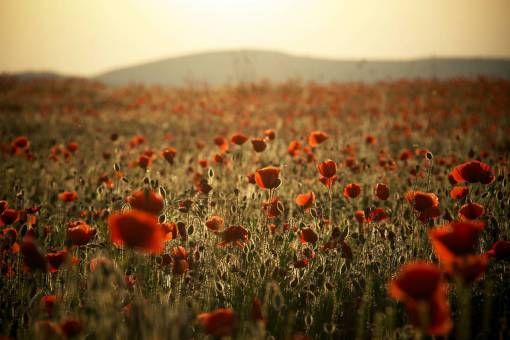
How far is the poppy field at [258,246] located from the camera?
48.0 inches

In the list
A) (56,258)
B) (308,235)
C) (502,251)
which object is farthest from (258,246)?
(502,251)

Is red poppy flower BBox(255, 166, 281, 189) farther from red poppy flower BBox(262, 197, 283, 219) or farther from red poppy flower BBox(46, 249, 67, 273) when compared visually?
red poppy flower BBox(46, 249, 67, 273)

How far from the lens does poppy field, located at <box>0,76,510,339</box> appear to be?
1.22m

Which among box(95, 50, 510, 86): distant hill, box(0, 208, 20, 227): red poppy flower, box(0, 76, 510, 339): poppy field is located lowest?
box(0, 76, 510, 339): poppy field

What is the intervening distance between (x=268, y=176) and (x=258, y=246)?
0.48 m

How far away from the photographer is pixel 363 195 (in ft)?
12.1

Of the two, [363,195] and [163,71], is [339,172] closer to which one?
[363,195]

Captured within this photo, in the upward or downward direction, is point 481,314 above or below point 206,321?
below

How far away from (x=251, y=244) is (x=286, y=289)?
0.32m

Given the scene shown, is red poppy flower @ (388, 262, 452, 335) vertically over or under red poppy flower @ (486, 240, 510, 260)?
over

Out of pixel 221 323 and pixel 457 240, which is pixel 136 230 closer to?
pixel 221 323

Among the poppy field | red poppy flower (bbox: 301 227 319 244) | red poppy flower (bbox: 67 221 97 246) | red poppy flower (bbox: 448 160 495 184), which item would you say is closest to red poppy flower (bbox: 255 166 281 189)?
the poppy field

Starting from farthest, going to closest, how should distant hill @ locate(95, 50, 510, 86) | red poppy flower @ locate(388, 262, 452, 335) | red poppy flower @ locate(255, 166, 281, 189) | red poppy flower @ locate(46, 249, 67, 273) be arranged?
distant hill @ locate(95, 50, 510, 86) → red poppy flower @ locate(255, 166, 281, 189) → red poppy flower @ locate(46, 249, 67, 273) → red poppy flower @ locate(388, 262, 452, 335)

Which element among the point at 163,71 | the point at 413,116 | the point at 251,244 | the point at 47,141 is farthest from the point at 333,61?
the point at 251,244
